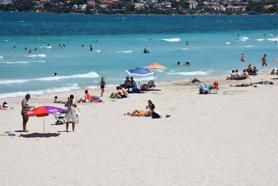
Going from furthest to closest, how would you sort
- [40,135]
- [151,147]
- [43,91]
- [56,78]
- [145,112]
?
[56,78]
[43,91]
[145,112]
[40,135]
[151,147]

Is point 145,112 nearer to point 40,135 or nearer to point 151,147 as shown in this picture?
point 40,135

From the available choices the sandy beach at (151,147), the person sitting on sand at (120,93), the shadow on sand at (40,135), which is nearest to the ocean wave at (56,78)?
the person sitting on sand at (120,93)

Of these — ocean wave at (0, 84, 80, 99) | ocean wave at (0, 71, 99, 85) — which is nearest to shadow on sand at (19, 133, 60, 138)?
ocean wave at (0, 84, 80, 99)

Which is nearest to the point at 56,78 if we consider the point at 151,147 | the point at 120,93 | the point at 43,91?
the point at 43,91

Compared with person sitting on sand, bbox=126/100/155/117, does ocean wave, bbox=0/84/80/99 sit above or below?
below

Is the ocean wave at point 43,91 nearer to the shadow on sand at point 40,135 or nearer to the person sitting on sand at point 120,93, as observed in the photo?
the person sitting on sand at point 120,93

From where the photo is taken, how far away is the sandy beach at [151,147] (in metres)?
12.8

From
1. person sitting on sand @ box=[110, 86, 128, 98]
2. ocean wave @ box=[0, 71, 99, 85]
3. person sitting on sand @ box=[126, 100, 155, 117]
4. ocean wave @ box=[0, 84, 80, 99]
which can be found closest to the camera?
person sitting on sand @ box=[126, 100, 155, 117]

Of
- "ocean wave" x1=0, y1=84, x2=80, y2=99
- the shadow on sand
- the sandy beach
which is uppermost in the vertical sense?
the sandy beach

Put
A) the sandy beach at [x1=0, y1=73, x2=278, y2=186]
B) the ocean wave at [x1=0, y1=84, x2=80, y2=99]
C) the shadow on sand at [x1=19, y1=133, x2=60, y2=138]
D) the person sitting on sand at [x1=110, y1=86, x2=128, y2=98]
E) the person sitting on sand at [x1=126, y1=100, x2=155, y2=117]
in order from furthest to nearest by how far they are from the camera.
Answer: the ocean wave at [x1=0, y1=84, x2=80, y2=99], the person sitting on sand at [x1=110, y1=86, x2=128, y2=98], the person sitting on sand at [x1=126, y1=100, x2=155, y2=117], the shadow on sand at [x1=19, y1=133, x2=60, y2=138], the sandy beach at [x1=0, y1=73, x2=278, y2=186]

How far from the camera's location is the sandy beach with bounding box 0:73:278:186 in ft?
42.1

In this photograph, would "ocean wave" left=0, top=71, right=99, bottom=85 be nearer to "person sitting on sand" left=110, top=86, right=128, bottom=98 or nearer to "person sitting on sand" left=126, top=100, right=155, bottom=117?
"person sitting on sand" left=110, top=86, right=128, bottom=98

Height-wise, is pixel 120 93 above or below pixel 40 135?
above

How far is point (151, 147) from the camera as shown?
1560 cm
